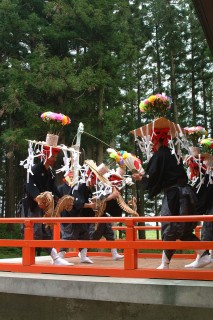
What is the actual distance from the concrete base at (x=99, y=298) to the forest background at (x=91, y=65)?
9.83 metres

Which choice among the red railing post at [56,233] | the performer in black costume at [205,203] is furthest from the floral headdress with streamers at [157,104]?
the red railing post at [56,233]

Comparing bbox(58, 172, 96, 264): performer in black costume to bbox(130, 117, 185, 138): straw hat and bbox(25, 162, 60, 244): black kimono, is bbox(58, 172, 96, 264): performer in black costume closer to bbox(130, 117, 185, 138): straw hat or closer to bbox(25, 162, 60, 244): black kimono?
bbox(25, 162, 60, 244): black kimono

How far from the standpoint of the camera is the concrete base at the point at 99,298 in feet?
14.4

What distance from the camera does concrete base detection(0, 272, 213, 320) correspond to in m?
4.38

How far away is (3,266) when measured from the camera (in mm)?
5766

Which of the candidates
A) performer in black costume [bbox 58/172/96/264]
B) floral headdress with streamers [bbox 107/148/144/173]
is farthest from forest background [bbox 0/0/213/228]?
performer in black costume [bbox 58/172/96/264]

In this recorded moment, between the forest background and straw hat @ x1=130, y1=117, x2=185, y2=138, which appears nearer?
straw hat @ x1=130, y1=117, x2=185, y2=138

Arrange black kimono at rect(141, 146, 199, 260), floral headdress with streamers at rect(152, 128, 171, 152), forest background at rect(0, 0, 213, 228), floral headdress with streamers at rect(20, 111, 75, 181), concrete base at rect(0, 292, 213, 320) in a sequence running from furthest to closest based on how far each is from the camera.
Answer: forest background at rect(0, 0, 213, 228)
floral headdress with streamers at rect(20, 111, 75, 181)
floral headdress with streamers at rect(152, 128, 171, 152)
black kimono at rect(141, 146, 199, 260)
concrete base at rect(0, 292, 213, 320)

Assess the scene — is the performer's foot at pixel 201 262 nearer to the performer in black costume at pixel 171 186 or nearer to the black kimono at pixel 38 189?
the performer in black costume at pixel 171 186

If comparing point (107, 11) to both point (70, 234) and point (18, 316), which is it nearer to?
point (70, 234)

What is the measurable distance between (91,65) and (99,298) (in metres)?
12.6

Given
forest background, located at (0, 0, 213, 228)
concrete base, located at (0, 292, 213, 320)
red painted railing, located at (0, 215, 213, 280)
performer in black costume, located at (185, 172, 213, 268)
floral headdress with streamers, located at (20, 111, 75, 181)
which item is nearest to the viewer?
concrete base, located at (0, 292, 213, 320)

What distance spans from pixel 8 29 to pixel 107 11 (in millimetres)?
4172

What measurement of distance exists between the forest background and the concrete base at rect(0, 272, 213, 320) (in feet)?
32.3
